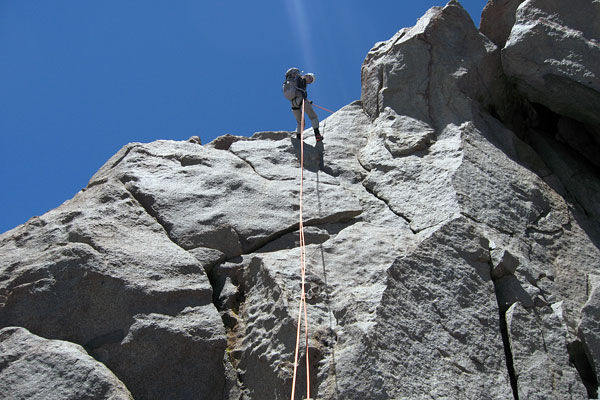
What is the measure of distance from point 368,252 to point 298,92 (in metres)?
4.48

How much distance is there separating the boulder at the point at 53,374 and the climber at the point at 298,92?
6.17m

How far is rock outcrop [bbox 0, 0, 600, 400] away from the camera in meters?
6.68

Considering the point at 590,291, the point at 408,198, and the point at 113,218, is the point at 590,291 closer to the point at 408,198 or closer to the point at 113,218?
the point at 408,198

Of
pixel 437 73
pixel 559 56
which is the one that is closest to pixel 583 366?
pixel 559 56

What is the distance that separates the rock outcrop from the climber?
1.82 ft

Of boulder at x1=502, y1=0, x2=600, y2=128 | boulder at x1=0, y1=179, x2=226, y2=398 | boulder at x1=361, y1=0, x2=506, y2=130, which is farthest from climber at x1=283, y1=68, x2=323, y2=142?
boulder at x1=0, y1=179, x2=226, y2=398

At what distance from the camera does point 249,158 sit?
A: 10695 millimetres

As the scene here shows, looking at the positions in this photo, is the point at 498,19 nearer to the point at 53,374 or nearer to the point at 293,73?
the point at 293,73

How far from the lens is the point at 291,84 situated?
1140 cm

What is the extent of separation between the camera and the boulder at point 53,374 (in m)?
6.21

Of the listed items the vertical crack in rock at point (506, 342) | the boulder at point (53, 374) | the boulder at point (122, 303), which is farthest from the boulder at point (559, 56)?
the boulder at point (53, 374)

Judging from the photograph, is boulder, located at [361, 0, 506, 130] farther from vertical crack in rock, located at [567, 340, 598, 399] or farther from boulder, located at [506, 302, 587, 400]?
vertical crack in rock, located at [567, 340, 598, 399]

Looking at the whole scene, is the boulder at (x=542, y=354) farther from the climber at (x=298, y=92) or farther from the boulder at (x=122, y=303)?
the climber at (x=298, y=92)

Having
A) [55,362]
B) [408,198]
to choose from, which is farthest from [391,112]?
[55,362]
